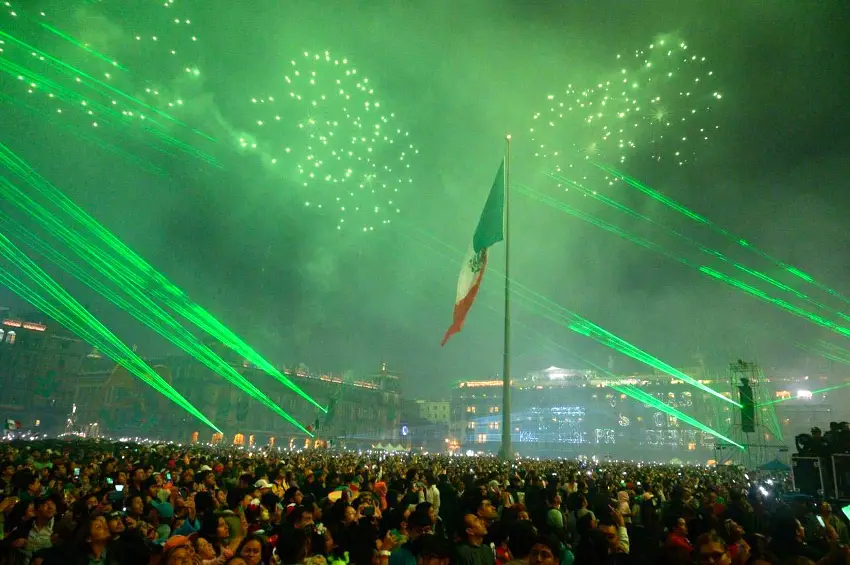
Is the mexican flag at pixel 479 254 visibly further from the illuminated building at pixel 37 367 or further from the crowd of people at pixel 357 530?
the illuminated building at pixel 37 367

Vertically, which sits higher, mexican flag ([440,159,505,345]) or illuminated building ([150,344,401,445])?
mexican flag ([440,159,505,345])

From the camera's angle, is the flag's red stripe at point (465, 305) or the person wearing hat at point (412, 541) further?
the flag's red stripe at point (465, 305)

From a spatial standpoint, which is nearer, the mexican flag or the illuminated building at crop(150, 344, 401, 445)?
the mexican flag

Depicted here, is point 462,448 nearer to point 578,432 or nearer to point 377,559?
point 578,432

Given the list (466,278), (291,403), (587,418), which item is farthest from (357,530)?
(587,418)

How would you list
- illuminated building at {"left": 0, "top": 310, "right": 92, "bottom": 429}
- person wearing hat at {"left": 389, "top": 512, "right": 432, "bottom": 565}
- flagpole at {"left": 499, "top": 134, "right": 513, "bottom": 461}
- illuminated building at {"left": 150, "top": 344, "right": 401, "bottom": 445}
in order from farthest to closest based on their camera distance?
illuminated building at {"left": 150, "top": 344, "right": 401, "bottom": 445} < illuminated building at {"left": 0, "top": 310, "right": 92, "bottom": 429} < flagpole at {"left": 499, "top": 134, "right": 513, "bottom": 461} < person wearing hat at {"left": 389, "top": 512, "right": 432, "bottom": 565}

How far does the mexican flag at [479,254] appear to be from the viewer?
71.8 ft

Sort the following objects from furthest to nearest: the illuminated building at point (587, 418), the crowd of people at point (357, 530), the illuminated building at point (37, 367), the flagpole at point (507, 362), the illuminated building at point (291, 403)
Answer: the illuminated building at point (587, 418) < the illuminated building at point (291, 403) < the illuminated building at point (37, 367) < the flagpole at point (507, 362) < the crowd of people at point (357, 530)

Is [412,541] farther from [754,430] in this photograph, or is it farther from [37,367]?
[37,367]

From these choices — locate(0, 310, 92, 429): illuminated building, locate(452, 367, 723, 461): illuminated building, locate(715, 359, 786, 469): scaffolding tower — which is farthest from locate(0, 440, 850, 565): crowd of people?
locate(452, 367, 723, 461): illuminated building

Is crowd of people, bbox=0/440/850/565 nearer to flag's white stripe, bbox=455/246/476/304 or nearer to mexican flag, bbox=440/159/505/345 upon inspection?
mexican flag, bbox=440/159/505/345

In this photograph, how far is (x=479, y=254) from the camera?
23.0 meters

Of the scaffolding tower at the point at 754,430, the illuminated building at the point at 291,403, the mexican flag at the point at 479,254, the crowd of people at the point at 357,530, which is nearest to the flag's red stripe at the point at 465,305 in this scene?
the mexican flag at the point at 479,254

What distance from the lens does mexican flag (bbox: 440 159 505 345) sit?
2189cm
